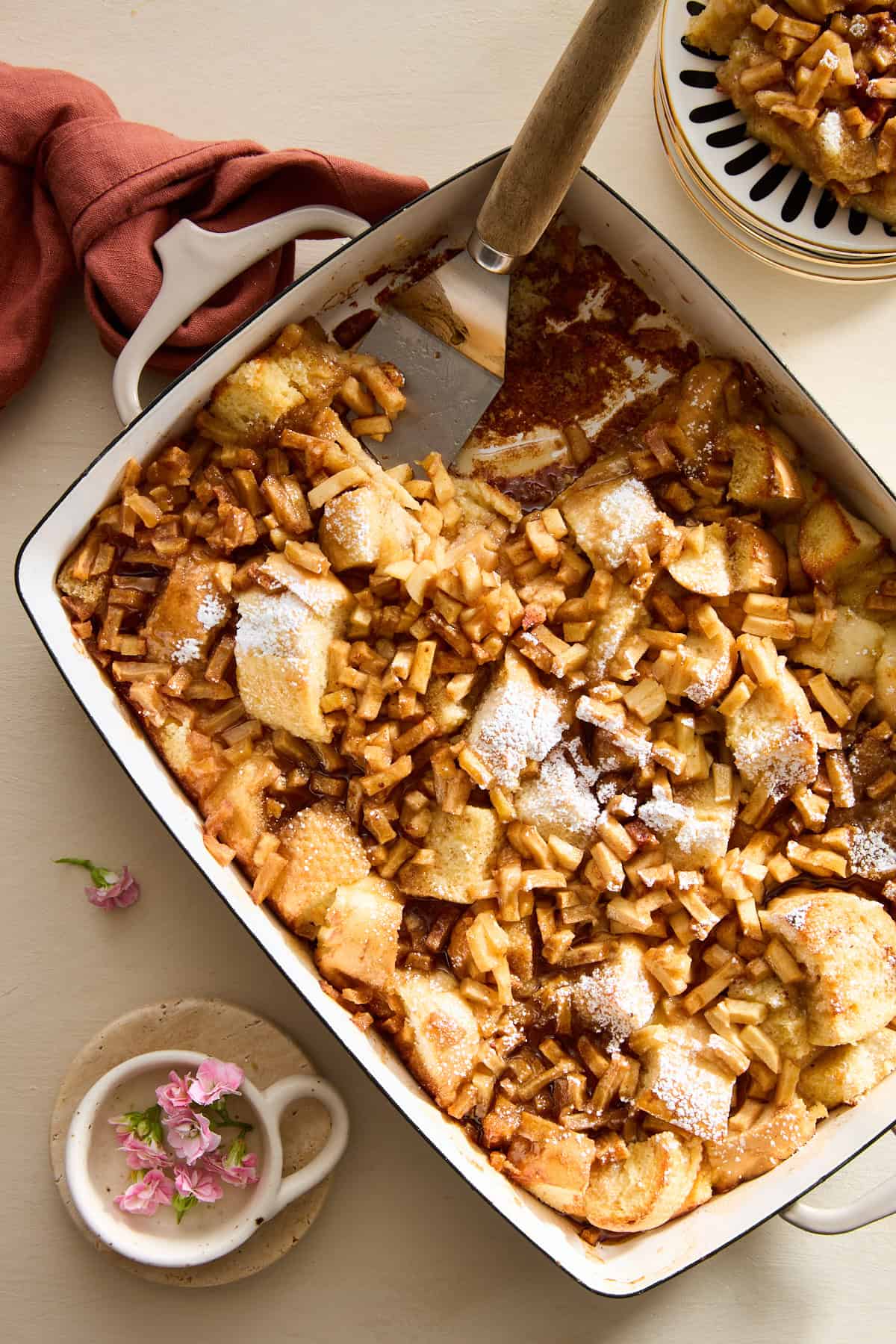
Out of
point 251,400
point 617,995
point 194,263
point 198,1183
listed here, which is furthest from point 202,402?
point 198,1183

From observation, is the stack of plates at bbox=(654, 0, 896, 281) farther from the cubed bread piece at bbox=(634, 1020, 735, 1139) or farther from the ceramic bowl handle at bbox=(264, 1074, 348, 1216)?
the ceramic bowl handle at bbox=(264, 1074, 348, 1216)

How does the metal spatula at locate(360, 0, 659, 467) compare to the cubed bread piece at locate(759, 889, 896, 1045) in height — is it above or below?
above

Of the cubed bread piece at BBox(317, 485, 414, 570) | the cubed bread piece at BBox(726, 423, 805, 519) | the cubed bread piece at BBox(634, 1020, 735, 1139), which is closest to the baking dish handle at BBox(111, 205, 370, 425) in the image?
the cubed bread piece at BBox(317, 485, 414, 570)

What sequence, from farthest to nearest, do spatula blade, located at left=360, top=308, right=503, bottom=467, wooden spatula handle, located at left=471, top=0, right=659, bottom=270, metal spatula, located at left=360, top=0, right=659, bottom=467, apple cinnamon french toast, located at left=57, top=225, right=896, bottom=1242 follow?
spatula blade, located at left=360, top=308, right=503, bottom=467 < apple cinnamon french toast, located at left=57, top=225, right=896, bottom=1242 < metal spatula, located at left=360, top=0, right=659, bottom=467 < wooden spatula handle, located at left=471, top=0, right=659, bottom=270

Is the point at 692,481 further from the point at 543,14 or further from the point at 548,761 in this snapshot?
the point at 543,14

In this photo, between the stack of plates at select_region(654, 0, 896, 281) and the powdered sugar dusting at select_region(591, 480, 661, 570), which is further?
the stack of plates at select_region(654, 0, 896, 281)

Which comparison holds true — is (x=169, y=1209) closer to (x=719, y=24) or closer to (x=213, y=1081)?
(x=213, y=1081)
